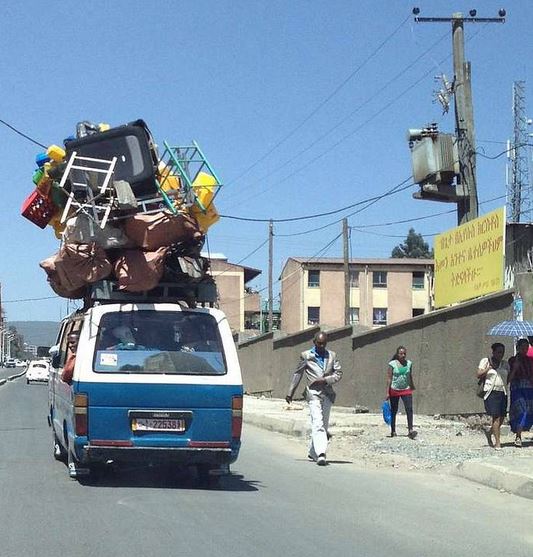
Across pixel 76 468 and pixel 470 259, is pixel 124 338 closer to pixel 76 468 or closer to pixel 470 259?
pixel 76 468

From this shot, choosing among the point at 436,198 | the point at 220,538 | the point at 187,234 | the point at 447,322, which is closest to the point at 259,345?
the point at 436,198

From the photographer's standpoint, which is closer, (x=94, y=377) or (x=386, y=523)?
(x=386, y=523)


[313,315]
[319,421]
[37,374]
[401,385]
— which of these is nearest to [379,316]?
[313,315]

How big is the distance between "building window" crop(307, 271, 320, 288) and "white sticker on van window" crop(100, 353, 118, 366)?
57.4m

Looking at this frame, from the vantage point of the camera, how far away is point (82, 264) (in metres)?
10.0

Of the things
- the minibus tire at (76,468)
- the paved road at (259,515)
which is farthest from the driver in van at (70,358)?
the paved road at (259,515)

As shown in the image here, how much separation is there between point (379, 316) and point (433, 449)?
5200cm

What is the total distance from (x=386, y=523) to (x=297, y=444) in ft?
28.7

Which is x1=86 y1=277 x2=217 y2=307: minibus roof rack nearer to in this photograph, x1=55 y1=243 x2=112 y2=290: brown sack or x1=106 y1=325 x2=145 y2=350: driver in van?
x1=55 y1=243 x2=112 y2=290: brown sack

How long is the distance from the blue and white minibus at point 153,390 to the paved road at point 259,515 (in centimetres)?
52

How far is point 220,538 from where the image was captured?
7387 mm

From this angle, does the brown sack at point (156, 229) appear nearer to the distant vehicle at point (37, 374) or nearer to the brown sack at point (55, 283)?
the brown sack at point (55, 283)

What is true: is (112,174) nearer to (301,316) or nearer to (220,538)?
(220,538)

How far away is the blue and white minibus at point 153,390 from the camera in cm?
938
